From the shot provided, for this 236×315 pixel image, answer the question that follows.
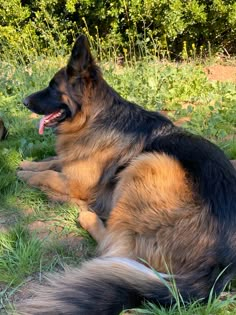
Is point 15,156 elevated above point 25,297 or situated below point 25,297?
above

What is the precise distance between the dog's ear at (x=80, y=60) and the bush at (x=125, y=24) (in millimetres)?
4663

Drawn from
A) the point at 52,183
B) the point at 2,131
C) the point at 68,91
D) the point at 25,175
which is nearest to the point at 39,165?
the point at 25,175

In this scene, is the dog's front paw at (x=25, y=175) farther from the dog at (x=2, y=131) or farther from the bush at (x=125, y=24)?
the bush at (x=125, y=24)

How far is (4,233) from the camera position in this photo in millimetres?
3359

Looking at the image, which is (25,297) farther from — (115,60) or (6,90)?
(115,60)

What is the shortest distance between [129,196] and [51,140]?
2.14 metres

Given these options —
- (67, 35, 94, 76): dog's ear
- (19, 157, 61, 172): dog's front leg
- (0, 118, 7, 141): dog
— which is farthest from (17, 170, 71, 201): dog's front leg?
(0, 118, 7, 141): dog

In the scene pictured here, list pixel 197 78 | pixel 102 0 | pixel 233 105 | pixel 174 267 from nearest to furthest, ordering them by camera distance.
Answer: pixel 174 267 → pixel 233 105 → pixel 197 78 → pixel 102 0

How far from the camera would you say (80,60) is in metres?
3.68

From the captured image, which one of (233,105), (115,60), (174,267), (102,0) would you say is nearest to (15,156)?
(174,267)

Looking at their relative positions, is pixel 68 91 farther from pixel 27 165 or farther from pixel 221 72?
pixel 221 72

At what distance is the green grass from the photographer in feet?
10.1

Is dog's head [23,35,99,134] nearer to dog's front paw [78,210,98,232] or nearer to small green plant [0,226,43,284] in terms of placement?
dog's front paw [78,210,98,232]

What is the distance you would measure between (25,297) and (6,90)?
4.66m
